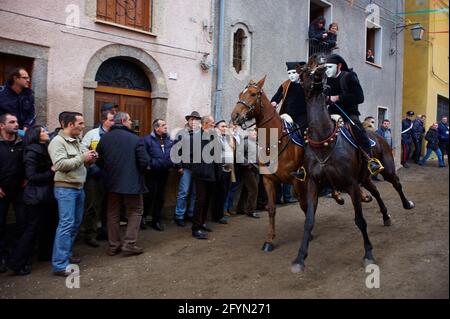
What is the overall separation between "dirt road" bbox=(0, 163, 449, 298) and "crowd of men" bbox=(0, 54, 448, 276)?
1.11 feet

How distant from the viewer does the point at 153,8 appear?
8.91 meters

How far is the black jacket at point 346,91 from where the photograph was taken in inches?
238

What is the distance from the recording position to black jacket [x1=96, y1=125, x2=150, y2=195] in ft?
18.8

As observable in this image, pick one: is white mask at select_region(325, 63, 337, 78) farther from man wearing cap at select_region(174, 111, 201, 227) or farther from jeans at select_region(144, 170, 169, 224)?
jeans at select_region(144, 170, 169, 224)

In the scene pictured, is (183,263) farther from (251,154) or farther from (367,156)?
(251,154)

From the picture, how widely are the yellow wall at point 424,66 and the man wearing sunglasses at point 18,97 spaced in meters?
16.7

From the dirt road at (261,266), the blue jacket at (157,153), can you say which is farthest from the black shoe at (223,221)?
the blue jacket at (157,153)

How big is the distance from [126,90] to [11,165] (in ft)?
13.2

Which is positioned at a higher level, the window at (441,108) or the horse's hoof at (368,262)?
the window at (441,108)

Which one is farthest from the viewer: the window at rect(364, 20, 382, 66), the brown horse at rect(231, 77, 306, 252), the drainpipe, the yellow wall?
the yellow wall

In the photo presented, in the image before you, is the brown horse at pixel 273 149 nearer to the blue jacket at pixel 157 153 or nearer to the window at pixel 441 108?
the blue jacket at pixel 157 153

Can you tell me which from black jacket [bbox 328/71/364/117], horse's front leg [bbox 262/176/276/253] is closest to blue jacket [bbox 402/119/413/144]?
black jacket [bbox 328/71/364/117]

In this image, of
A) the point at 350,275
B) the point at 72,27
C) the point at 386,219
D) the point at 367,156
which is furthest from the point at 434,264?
the point at 72,27

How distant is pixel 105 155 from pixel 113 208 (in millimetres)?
774
